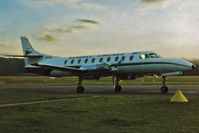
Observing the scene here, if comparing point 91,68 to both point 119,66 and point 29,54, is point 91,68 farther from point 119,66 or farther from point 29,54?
point 29,54

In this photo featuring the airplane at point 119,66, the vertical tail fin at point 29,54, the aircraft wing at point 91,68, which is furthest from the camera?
the vertical tail fin at point 29,54

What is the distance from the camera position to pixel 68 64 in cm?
2770

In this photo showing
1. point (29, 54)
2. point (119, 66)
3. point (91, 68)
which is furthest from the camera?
point (29, 54)

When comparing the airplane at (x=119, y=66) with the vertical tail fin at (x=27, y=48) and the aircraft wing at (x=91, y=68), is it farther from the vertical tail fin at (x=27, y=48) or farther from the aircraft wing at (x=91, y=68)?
the vertical tail fin at (x=27, y=48)

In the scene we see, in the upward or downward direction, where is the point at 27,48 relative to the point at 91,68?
upward

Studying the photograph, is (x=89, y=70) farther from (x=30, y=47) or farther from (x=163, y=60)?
(x=30, y=47)

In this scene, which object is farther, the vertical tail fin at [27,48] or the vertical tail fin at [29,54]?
the vertical tail fin at [27,48]

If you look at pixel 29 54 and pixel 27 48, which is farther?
pixel 27 48

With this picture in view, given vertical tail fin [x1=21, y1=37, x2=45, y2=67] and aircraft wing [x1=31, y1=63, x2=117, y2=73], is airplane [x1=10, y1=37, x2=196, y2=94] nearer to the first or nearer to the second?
A: aircraft wing [x1=31, y1=63, x2=117, y2=73]

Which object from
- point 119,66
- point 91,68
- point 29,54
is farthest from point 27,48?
point 119,66

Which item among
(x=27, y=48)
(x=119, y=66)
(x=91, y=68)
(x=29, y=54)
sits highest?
(x=27, y=48)

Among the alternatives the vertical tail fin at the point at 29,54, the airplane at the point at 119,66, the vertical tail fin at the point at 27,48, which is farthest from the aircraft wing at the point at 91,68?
the vertical tail fin at the point at 27,48

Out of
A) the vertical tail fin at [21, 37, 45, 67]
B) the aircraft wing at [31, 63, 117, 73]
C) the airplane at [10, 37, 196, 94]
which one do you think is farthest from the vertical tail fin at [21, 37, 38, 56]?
the aircraft wing at [31, 63, 117, 73]

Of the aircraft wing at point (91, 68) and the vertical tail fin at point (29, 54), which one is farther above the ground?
the vertical tail fin at point (29, 54)
